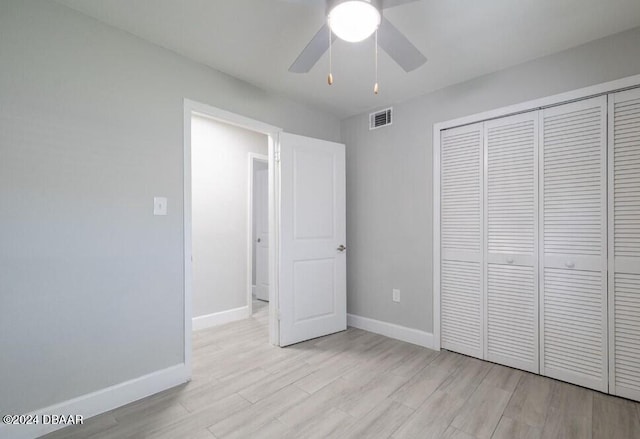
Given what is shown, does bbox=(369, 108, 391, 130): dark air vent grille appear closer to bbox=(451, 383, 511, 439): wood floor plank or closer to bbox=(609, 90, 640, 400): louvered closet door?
bbox=(609, 90, 640, 400): louvered closet door

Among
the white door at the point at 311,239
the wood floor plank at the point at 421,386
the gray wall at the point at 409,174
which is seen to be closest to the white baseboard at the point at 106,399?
the white door at the point at 311,239

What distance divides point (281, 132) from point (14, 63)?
1.86 meters

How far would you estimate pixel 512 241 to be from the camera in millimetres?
2516

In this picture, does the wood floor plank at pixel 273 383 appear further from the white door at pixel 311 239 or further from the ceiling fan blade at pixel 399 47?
the ceiling fan blade at pixel 399 47

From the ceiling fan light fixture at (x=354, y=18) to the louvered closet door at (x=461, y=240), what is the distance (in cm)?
176

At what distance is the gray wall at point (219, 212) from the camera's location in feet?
11.7

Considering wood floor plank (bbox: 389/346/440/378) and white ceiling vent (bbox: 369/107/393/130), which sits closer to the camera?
wood floor plank (bbox: 389/346/440/378)

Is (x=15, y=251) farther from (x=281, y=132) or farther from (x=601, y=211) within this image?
(x=601, y=211)

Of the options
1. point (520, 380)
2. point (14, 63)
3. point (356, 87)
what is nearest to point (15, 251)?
point (14, 63)

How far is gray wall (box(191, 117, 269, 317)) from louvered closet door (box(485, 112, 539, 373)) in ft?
9.07

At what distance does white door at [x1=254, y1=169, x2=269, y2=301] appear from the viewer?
5039mm

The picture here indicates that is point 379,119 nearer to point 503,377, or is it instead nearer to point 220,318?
point 503,377

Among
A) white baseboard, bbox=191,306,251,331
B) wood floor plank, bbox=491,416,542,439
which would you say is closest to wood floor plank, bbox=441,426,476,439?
wood floor plank, bbox=491,416,542,439

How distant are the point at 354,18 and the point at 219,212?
9.45 ft
